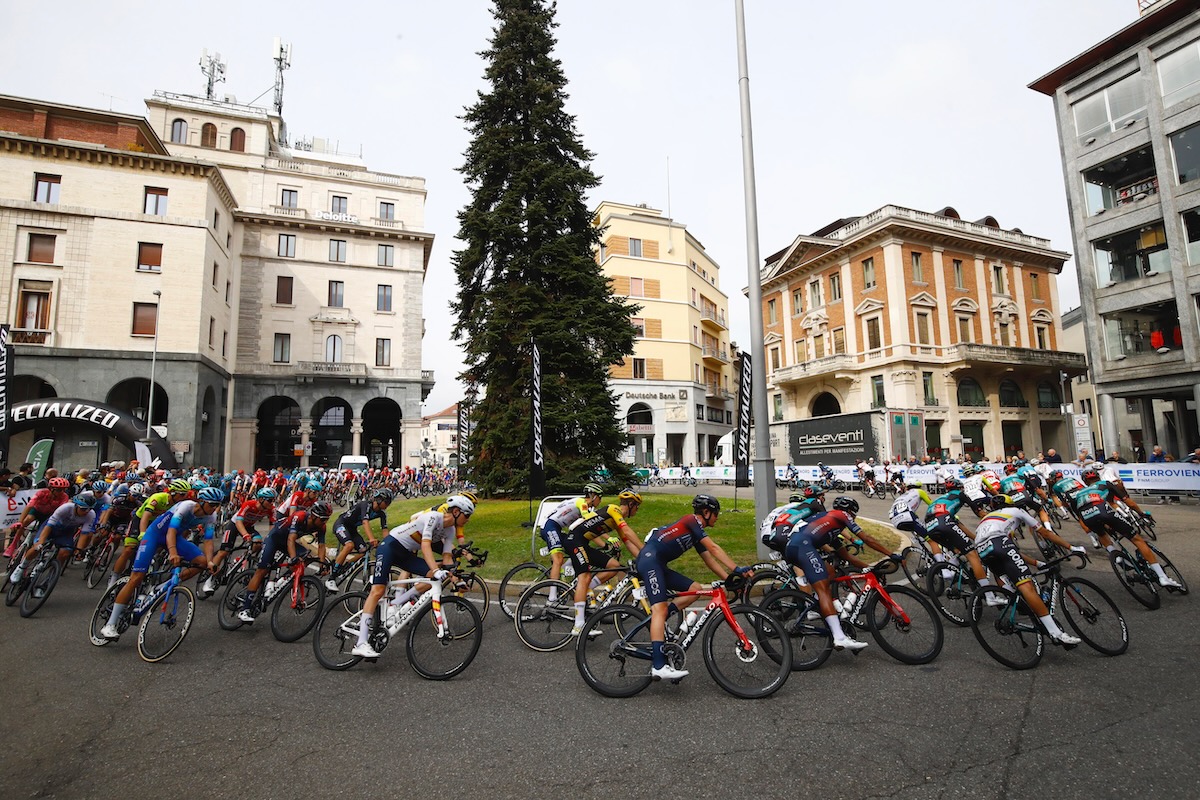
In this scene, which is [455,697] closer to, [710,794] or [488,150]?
[710,794]

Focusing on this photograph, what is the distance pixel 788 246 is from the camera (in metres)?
47.9

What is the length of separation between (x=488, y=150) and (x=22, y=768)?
62.5 ft

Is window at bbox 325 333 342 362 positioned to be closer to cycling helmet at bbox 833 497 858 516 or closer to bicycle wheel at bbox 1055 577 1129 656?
cycling helmet at bbox 833 497 858 516

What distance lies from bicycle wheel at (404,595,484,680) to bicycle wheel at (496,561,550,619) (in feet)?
6.00

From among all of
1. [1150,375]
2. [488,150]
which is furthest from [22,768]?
[1150,375]

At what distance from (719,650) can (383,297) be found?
1701 inches

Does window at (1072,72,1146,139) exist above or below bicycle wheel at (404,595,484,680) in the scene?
above

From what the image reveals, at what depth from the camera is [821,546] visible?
19.2 feet

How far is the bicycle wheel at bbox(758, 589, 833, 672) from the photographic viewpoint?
219 inches

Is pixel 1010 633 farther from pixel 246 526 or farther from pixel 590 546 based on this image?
pixel 246 526

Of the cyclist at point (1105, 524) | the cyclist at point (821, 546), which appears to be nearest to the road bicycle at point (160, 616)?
the cyclist at point (821, 546)

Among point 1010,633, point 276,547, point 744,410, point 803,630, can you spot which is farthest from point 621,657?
point 744,410

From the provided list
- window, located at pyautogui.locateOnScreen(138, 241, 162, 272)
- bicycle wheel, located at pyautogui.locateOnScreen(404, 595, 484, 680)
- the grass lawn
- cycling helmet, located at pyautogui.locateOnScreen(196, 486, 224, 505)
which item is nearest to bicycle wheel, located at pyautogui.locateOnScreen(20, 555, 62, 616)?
cycling helmet, located at pyautogui.locateOnScreen(196, 486, 224, 505)

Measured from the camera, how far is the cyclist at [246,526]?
27.2ft
